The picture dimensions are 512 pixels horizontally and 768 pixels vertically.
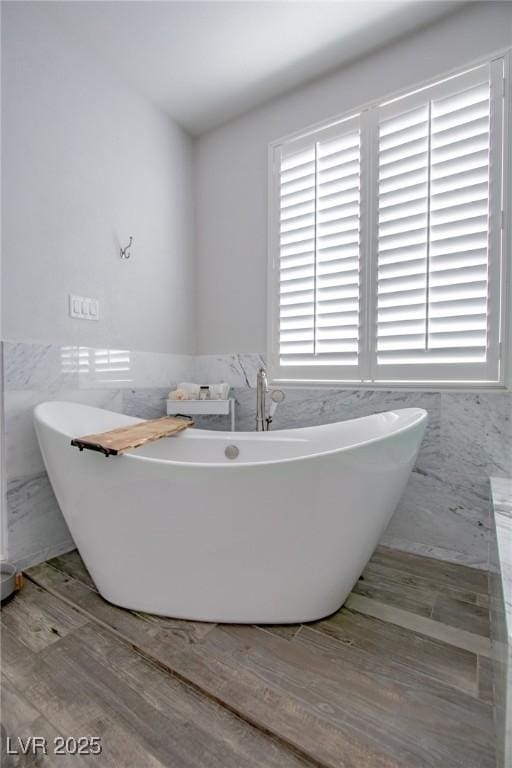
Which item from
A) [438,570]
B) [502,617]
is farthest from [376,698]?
[438,570]

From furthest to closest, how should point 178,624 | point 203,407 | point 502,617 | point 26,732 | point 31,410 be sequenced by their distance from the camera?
1. point 203,407
2. point 31,410
3. point 178,624
4. point 26,732
5. point 502,617

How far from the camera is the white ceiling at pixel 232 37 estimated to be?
1.50 m

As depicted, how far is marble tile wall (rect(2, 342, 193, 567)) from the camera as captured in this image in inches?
55.7

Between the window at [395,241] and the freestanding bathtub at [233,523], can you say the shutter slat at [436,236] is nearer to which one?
the window at [395,241]

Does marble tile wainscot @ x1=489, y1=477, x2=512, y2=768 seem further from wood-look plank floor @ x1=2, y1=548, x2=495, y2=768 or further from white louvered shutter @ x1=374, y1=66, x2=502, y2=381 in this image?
white louvered shutter @ x1=374, y1=66, x2=502, y2=381

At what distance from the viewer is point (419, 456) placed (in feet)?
5.27

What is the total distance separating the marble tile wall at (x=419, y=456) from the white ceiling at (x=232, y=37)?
4.95 feet

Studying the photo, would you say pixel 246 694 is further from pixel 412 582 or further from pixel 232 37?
pixel 232 37

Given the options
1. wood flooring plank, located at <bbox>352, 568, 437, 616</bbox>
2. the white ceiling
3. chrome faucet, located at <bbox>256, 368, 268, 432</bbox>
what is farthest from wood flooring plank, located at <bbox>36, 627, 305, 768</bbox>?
the white ceiling

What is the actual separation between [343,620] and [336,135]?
7.35 ft

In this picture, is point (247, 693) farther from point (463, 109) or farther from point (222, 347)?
point (463, 109)

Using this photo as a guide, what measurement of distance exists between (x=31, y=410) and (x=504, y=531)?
5.84 feet

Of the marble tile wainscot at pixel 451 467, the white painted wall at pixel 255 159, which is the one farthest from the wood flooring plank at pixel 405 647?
the white painted wall at pixel 255 159

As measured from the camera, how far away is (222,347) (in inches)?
90.0
